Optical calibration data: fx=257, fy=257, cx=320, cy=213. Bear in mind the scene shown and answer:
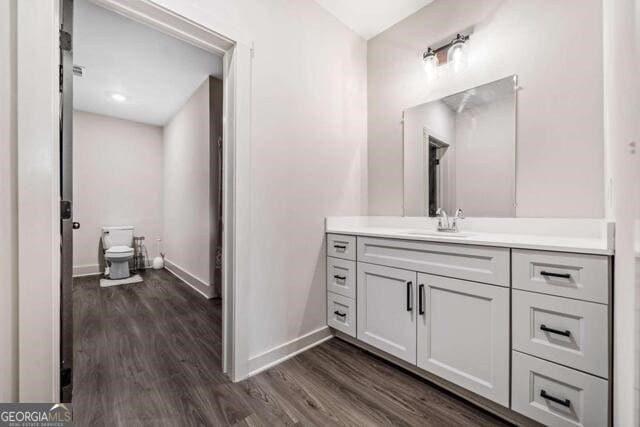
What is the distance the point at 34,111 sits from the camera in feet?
Result: 3.22

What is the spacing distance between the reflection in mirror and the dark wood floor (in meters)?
1.20

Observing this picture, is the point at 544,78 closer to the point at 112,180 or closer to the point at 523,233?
the point at 523,233

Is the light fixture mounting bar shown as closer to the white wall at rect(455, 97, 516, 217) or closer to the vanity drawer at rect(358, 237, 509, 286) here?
the white wall at rect(455, 97, 516, 217)

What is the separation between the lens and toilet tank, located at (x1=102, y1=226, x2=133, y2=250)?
3938 millimetres

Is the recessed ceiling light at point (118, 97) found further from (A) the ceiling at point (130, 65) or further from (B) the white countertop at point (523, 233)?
(B) the white countertop at point (523, 233)

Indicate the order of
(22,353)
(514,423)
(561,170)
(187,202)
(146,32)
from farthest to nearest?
(187,202)
(146,32)
(561,170)
(514,423)
(22,353)

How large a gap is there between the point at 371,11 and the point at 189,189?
2978 mm

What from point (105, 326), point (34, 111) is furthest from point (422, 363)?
point (105, 326)

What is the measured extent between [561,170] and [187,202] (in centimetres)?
389

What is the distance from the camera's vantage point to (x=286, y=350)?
1.79 meters

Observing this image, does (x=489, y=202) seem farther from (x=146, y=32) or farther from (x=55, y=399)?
(x=146, y=32)

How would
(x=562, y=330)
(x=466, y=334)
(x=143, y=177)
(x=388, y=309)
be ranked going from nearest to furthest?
(x=562, y=330), (x=466, y=334), (x=388, y=309), (x=143, y=177)

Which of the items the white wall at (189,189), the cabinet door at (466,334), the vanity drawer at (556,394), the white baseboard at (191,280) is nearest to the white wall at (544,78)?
the cabinet door at (466,334)

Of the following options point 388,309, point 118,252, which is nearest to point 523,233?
point 388,309
